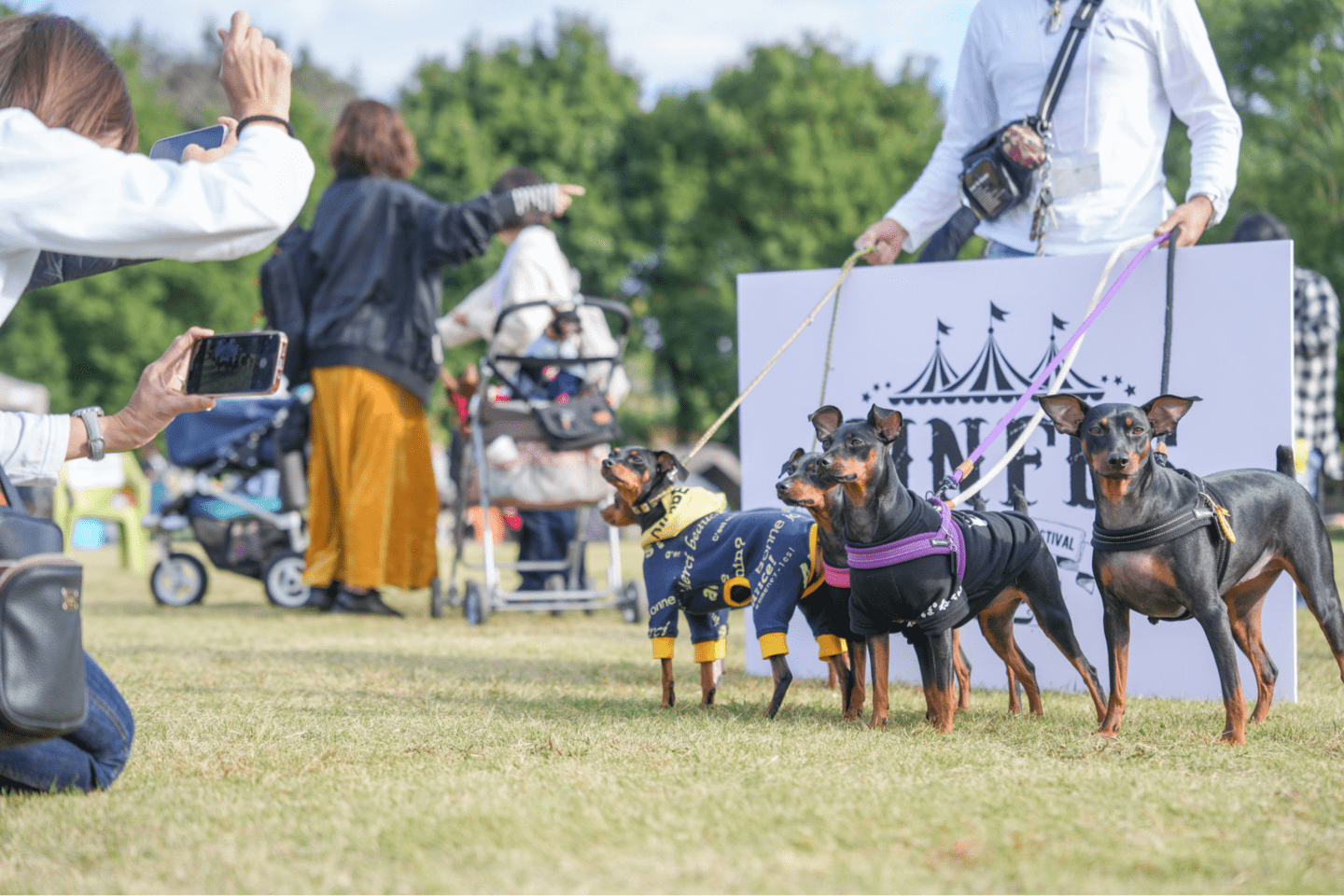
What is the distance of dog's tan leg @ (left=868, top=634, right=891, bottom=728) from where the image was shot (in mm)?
3328

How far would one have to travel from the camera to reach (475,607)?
6.66 meters

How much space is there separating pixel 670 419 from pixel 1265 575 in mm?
27177

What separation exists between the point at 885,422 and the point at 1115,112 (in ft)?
5.37

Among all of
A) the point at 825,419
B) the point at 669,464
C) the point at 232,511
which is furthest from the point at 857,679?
the point at 232,511

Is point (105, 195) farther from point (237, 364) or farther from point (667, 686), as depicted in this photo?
point (667, 686)

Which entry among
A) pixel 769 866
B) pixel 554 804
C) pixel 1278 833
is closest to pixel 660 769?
pixel 554 804

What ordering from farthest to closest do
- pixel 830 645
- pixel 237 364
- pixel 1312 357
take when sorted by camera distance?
1. pixel 1312 357
2. pixel 830 645
3. pixel 237 364

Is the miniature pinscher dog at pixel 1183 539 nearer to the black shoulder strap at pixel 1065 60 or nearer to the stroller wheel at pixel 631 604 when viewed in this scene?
the black shoulder strap at pixel 1065 60

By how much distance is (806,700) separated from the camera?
395 cm

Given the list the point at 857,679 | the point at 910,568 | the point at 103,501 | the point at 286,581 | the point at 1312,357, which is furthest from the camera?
the point at 103,501

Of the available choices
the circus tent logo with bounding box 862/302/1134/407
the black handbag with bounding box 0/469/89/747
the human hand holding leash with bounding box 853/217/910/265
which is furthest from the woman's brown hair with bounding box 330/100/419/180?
the black handbag with bounding box 0/469/89/747

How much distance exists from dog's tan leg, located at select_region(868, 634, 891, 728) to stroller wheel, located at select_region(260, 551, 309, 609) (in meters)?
5.27

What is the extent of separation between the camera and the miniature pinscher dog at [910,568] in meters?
3.18

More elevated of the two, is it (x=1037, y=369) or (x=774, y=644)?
(x=1037, y=369)
